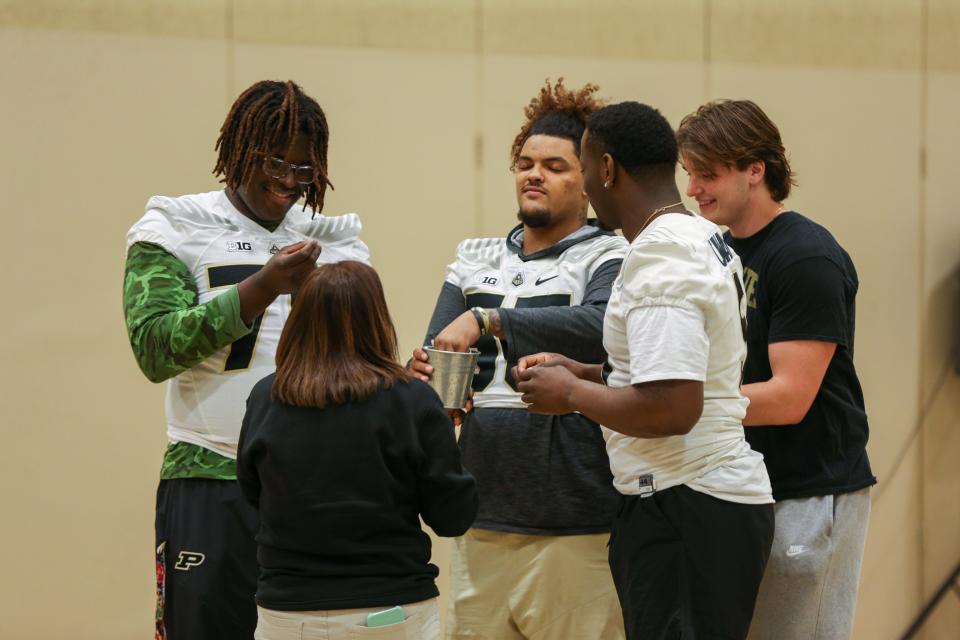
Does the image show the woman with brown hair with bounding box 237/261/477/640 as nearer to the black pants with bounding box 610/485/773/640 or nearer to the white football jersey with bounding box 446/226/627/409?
the black pants with bounding box 610/485/773/640

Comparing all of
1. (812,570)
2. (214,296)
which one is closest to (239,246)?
(214,296)

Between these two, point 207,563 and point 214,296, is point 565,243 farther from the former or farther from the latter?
point 207,563

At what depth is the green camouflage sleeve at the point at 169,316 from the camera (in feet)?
7.00

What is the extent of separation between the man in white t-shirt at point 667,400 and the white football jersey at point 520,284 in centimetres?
46

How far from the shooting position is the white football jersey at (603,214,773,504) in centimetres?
181

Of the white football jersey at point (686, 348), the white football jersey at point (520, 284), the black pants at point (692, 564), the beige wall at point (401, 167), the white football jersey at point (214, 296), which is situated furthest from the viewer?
the beige wall at point (401, 167)

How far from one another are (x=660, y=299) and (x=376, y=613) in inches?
30.1

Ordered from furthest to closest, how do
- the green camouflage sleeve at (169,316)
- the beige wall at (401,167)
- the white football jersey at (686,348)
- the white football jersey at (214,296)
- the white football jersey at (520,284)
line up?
the beige wall at (401,167) → the white football jersey at (520,284) → the white football jersey at (214,296) → the green camouflage sleeve at (169,316) → the white football jersey at (686,348)

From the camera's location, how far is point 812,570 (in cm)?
235

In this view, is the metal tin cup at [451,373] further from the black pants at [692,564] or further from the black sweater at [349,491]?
the black pants at [692,564]

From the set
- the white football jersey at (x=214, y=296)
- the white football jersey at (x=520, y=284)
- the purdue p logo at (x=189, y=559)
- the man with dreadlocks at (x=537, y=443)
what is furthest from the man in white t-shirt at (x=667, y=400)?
the purdue p logo at (x=189, y=559)

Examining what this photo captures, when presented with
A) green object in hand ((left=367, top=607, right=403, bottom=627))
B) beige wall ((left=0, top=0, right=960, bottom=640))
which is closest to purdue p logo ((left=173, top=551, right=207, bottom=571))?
green object in hand ((left=367, top=607, right=403, bottom=627))

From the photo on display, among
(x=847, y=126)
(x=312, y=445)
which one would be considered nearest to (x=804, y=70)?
(x=847, y=126)

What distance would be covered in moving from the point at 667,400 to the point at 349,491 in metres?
0.59
